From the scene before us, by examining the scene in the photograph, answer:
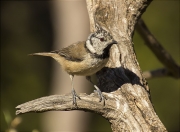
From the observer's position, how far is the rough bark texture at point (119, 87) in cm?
346

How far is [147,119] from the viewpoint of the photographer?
11.6 ft

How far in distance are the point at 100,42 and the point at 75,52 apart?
33cm

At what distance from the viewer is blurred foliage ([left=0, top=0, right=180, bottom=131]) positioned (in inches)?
353

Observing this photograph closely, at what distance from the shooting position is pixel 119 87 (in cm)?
383

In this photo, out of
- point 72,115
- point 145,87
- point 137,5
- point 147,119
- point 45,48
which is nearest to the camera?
point 147,119

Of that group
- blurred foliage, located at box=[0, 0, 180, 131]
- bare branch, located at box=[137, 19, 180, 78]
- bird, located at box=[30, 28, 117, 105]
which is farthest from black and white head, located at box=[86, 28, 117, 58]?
blurred foliage, located at box=[0, 0, 180, 131]

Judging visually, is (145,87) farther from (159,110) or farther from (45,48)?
(45,48)

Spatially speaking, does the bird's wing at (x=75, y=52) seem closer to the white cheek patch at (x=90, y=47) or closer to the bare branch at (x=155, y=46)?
the white cheek patch at (x=90, y=47)

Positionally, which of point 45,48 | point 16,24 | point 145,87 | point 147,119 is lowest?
point 147,119

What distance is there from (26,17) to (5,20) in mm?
522

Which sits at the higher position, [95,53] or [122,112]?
[95,53]

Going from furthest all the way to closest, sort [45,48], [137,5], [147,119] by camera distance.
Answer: [45,48] → [137,5] → [147,119]

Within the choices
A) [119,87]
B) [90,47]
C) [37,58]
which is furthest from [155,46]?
[37,58]

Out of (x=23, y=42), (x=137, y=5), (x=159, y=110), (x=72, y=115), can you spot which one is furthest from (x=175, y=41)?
(x=137, y=5)
